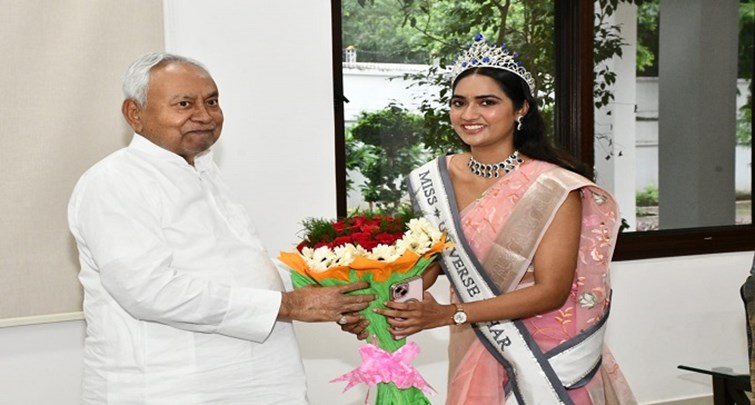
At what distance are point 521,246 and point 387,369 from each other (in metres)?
0.62

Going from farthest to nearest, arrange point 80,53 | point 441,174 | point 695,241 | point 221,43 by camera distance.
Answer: point 695,241 → point 221,43 → point 80,53 → point 441,174

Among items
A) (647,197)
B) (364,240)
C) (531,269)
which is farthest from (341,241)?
(647,197)

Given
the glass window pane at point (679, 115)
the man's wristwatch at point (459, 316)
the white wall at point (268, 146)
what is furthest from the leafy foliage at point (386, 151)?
the man's wristwatch at point (459, 316)

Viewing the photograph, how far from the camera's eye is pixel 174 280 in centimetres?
229

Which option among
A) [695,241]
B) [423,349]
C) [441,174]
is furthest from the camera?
[695,241]

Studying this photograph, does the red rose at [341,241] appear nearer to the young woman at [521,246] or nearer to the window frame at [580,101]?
the young woman at [521,246]

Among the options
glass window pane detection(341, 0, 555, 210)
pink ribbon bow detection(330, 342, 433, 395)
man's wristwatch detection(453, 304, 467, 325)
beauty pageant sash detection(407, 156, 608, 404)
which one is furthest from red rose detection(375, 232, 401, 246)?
glass window pane detection(341, 0, 555, 210)

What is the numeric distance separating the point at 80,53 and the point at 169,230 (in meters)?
1.49

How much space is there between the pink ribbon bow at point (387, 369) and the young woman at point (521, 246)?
397 millimetres

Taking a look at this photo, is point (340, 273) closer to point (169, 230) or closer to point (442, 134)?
point (169, 230)

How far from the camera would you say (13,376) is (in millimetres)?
3621

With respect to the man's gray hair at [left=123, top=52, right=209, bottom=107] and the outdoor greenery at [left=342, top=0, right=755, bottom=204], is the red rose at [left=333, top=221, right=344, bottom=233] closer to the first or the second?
the man's gray hair at [left=123, top=52, right=209, bottom=107]

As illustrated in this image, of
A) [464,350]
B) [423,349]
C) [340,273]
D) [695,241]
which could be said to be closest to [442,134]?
[423,349]

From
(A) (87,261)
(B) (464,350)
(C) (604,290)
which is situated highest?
(A) (87,261)
